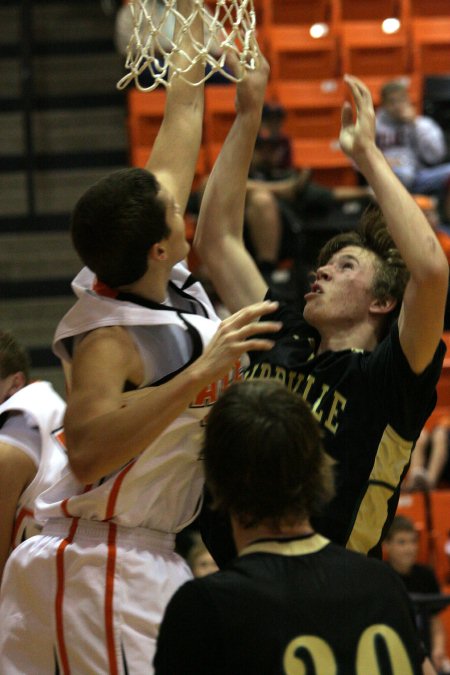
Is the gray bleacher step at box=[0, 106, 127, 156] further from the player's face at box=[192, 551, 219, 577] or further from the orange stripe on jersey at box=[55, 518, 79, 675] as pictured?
the orange stripe on jersey at box=[55, 518, 79, 675]

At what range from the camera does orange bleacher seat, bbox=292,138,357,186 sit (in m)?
8.94

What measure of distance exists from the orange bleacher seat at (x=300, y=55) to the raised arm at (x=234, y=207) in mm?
6499

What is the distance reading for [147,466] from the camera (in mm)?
2494

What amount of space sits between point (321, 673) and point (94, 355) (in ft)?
2.94

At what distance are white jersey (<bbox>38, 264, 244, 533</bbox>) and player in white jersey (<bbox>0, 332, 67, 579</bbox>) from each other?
0.90ft

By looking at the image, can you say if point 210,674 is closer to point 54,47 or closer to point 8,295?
point 8,295

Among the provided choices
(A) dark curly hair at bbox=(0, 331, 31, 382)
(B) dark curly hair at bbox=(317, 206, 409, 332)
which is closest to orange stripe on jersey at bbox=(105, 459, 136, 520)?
(B) dark curly hair at bbox=(317, 206, 409, 332)

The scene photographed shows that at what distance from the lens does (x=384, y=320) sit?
9.32 ft

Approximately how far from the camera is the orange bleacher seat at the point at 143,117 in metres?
8.54

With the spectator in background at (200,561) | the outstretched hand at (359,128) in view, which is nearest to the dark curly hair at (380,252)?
the outstretched hand at (359,128)

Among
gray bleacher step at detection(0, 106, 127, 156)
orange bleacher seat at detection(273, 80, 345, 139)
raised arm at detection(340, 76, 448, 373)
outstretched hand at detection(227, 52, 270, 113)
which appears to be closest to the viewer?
raised arm at detection(340, 76, 448, 373)

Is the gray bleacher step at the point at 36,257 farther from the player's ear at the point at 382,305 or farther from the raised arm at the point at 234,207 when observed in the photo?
the player's ear at the point at 382,305

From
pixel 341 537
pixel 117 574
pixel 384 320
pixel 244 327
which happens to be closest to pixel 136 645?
pixel 117 574

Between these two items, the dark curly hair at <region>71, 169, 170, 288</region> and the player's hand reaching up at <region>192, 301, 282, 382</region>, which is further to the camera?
the dark curly hair at <region>71, 169, 170, 288</region>
